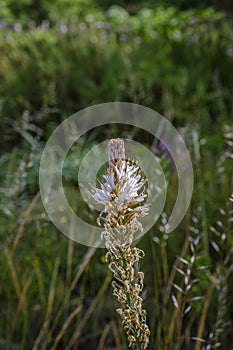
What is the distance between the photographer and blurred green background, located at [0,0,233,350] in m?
2.20

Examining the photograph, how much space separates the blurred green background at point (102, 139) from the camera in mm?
2203

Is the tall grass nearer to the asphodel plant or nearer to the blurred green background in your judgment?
the blurred green background

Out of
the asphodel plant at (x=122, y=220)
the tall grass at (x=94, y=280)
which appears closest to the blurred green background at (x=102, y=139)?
the tall grass at (x=94, y=280)

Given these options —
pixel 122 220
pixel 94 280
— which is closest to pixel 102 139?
pixel 94 280

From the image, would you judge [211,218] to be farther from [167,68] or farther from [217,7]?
[217,7]

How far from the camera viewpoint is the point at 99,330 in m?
2.26

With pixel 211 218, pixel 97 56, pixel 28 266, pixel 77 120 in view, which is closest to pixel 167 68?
pixel 97 56

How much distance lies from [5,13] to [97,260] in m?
6.87

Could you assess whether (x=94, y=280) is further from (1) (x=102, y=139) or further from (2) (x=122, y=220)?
(1) (x=102, y=139)

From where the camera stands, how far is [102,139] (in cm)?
442

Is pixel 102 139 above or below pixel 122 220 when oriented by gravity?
above

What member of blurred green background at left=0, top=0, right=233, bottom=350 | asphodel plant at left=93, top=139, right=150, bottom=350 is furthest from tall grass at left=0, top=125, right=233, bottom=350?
asphodel plant at left=93, top=139, right=150, bottom=350

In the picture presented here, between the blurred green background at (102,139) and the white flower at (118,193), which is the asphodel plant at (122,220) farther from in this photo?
the blurred green background at (102,139)

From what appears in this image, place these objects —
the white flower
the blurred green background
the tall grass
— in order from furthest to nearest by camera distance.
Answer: the blurred green background
the tall grass
the white flower
